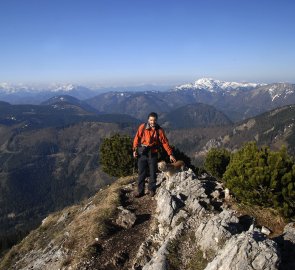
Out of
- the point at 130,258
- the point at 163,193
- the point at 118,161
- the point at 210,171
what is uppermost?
Answer: the point at 163,193

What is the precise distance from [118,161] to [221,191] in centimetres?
2413

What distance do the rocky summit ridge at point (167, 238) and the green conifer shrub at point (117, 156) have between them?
2001 centimetres

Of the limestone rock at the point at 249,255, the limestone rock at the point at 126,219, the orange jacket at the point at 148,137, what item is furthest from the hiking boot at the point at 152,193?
the limestone rock at the point at 249,255

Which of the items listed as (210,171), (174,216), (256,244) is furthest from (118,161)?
(256,244)

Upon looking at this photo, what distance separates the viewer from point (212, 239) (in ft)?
57.2

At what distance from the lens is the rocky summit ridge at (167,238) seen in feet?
49.5

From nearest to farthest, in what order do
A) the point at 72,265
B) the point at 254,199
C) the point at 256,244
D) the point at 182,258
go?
the point at 256,244 → the point at 182,258 → the point at 72,265 → the point at 254,199

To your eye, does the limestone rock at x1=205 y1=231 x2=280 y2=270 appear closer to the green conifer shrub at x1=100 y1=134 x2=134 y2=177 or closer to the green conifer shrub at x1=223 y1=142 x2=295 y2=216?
the green conifer shrub at x1=223 y1=142 x2=295 y2=216

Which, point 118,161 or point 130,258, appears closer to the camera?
point 130,258

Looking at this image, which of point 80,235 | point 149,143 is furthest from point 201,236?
point 149,143

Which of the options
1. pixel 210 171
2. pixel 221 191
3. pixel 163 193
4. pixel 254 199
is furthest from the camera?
pixel 210 171

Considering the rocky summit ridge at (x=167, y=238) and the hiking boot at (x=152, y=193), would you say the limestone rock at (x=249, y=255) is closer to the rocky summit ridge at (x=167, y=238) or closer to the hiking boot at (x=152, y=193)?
the rocky summit ridge at (x=167, y=238)

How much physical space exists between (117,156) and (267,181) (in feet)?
95.9

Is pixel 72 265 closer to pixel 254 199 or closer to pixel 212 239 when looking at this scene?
pixel 212 239
